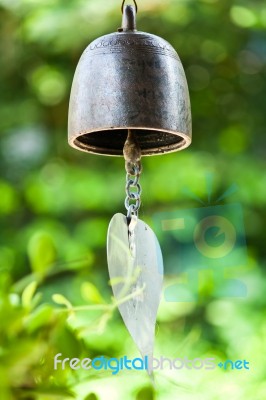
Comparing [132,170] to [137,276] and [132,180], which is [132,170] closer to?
[132,180]

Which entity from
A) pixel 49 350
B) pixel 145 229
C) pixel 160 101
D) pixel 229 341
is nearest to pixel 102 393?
pixel 229 341

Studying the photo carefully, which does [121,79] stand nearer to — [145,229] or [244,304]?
[145,229]

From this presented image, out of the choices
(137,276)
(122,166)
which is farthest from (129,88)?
(122,166)

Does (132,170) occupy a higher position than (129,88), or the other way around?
(129,88)

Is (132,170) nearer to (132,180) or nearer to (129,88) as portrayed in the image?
(132,180)

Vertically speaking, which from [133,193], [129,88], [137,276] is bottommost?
[137,276]

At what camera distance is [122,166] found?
2.67 metres

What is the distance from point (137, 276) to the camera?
1.17m

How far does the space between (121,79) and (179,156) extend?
1.54m

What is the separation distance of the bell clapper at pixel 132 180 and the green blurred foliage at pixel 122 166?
119cm

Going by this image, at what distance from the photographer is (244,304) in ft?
8.23

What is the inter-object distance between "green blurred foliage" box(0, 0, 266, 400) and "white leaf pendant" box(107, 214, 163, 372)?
46.1 inches

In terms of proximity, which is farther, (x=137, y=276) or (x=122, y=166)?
(x=122, y=166)

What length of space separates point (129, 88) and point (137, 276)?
0.31m
